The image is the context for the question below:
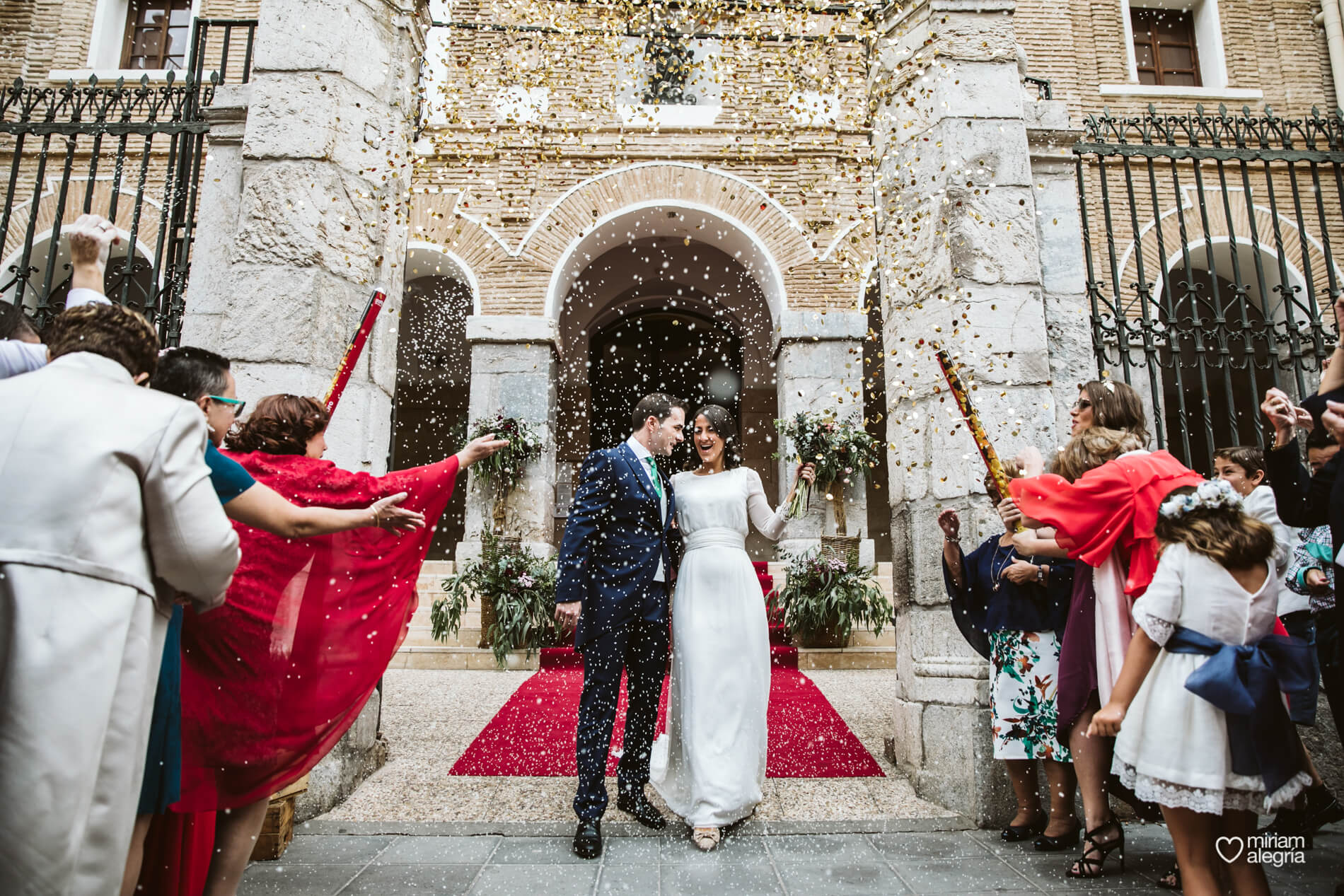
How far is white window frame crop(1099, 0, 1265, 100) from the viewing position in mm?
11375

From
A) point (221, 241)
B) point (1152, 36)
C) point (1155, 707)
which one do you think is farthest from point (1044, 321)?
point (1152, 36)

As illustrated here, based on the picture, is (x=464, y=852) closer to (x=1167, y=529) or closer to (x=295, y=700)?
(x=295, y=700)

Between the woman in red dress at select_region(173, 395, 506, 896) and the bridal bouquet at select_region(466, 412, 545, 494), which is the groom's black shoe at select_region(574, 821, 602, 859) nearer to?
the woman in red dress at select_region(173, 395, 506, 896)

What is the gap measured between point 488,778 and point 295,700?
6.06 feet

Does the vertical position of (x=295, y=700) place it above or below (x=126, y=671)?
below

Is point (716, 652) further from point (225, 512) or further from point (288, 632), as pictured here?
point (225, 512)

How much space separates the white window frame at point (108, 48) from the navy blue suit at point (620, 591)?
11.8 meters

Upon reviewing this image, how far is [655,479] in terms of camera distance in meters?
3.72

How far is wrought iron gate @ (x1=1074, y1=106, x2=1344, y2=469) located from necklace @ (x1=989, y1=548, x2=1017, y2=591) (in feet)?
4.05

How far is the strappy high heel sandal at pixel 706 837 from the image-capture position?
10.5 feet

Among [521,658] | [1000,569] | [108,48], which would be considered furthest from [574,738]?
[108,48]

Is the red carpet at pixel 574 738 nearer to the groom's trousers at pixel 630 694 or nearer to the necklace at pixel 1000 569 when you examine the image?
the groom's trousers at pixel 630 694

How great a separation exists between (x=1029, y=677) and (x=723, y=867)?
4.96 ft

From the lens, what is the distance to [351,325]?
3984 mm
